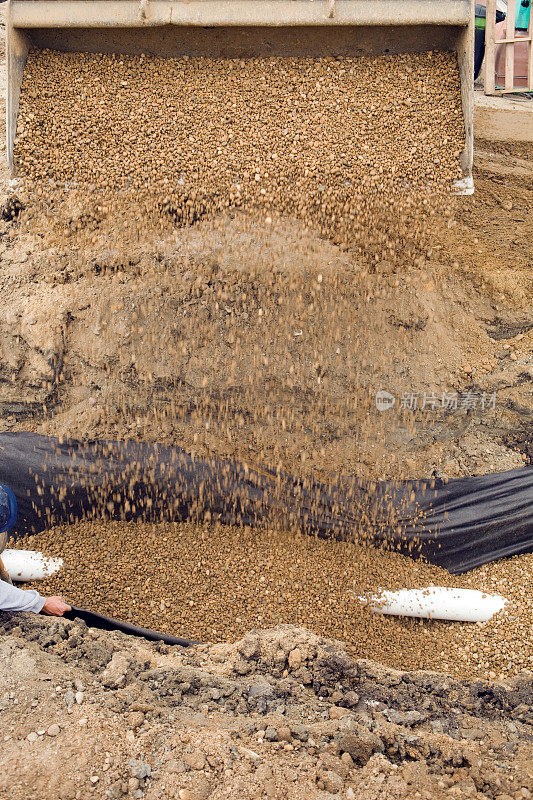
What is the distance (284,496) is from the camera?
373 cm

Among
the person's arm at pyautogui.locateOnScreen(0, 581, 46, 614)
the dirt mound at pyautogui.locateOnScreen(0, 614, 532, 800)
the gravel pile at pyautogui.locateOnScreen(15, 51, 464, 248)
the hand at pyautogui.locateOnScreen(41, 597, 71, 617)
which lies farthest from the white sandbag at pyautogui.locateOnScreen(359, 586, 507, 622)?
the gravel pile at pyautogui.locateOnScreen(15, 51, 464, 248)

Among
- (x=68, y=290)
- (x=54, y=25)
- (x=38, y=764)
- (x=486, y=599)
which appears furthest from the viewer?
(x=68, y=290)

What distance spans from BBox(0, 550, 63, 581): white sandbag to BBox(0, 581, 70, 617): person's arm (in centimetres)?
46

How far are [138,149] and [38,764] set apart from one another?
9.48 ft

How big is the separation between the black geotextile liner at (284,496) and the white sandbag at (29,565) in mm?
325

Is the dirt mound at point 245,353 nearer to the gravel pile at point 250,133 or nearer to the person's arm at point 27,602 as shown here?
the gravel pile at point 250,133

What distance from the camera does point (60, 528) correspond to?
3836 mm

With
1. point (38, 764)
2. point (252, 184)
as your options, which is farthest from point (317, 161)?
point (38, 764)

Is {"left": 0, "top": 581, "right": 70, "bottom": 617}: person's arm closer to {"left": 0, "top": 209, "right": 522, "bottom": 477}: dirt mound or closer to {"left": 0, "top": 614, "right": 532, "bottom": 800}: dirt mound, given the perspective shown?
{"left": 0, "top": 614, "right": 532, "bottom": 800}: dirt mound

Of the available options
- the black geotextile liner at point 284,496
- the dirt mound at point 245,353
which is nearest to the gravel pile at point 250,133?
the dirt mound at point 245,353

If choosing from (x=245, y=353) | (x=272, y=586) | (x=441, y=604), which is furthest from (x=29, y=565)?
(x=441, y=604)

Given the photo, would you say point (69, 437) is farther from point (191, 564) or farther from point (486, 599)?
point (486, 599)

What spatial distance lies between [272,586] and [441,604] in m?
1.01

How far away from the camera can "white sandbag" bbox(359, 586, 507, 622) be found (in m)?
3.51
